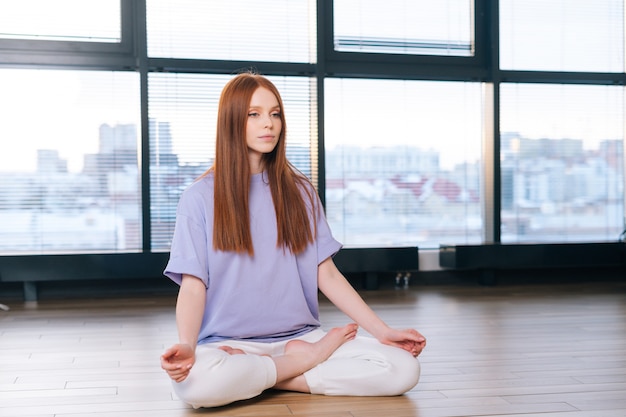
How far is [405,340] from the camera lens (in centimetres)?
226

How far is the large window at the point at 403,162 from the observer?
18.4 feet

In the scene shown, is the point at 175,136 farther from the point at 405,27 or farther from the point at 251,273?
the point at 251,273

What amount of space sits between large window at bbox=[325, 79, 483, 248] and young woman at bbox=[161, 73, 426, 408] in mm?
3212

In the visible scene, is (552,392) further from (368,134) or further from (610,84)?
(610,84)

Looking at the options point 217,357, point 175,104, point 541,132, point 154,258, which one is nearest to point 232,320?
point 217,357

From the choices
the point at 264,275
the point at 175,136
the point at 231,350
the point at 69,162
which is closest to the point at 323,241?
the point at 264,275

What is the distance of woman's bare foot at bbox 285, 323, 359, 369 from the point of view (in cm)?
228

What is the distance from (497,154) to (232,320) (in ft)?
12.6

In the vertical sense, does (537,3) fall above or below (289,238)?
above

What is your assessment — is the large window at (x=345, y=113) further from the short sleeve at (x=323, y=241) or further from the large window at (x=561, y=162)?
the short sleeve at (x=323, y=241)

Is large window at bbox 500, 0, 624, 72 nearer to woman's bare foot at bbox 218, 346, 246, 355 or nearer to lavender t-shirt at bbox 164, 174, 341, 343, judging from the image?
lavender t-shirt at bbox 164, 174, 341, 343

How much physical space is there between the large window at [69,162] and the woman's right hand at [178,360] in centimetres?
332

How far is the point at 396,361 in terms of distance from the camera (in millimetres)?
2248

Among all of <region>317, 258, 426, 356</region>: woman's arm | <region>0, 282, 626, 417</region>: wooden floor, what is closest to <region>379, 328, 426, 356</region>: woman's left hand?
<region>317, 258, 426, 356</region>: woman's arm
